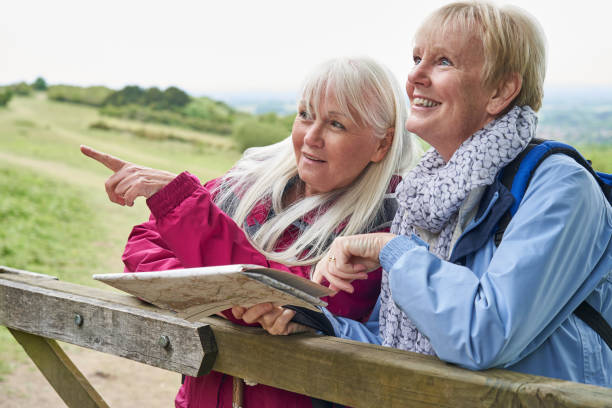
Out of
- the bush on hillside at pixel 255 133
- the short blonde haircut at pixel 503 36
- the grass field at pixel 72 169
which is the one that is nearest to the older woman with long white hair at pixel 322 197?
the short blonde haircut at pixel 503 36

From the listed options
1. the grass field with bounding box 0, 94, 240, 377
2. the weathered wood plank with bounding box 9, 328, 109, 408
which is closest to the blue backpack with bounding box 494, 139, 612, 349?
the weathered wood plank with bounding box 9, 328, 109, 408

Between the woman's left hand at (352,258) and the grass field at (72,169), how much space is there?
5701 mm

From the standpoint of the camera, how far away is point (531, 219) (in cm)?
99

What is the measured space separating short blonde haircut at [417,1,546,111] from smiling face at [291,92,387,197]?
18.0 inches

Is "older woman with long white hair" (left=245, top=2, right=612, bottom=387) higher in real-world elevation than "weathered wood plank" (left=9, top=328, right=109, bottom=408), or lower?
higher

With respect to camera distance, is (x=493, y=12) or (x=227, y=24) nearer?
(x=493, y=12)

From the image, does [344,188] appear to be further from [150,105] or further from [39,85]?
[39,85]

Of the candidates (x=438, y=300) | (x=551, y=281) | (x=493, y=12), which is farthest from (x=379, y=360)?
(x=493, y=12)

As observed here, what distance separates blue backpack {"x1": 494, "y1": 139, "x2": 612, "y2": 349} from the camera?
1055mm

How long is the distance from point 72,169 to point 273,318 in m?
6.85

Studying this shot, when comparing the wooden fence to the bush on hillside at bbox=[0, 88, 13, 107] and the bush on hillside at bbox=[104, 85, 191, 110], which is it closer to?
the bush on hillside at bbox=[104, 85, 191, 110]

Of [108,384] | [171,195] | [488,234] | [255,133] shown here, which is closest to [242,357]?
[171,195]

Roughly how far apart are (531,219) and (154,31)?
7.32 meters

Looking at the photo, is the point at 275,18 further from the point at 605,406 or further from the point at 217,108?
the point at 605,406
